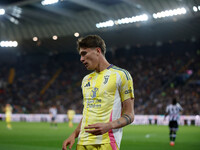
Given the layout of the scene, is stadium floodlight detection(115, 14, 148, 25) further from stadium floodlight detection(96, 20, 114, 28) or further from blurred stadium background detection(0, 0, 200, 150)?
stadium floodlight detection(96, 20, 114, 28)

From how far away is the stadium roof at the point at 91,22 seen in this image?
3416 centimetres

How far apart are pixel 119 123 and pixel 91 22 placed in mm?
37300

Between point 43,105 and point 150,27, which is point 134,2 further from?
point 43,105

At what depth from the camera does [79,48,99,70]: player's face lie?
3.96m

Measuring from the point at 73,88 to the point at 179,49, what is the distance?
1593cm

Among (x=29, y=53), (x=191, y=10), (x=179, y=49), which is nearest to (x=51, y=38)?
(x=29, y=53)

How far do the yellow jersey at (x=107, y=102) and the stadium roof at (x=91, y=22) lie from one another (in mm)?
26397

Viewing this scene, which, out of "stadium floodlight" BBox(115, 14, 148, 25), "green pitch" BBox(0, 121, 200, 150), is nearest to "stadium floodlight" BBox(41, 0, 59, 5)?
"stadium floodlight" BBox(115, 14, 148, 25)

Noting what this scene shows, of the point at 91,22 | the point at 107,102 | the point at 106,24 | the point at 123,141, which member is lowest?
the point at 123,141

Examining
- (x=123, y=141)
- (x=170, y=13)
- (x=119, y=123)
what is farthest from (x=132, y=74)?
(x=119, y=123)

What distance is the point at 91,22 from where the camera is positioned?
40.4 meters

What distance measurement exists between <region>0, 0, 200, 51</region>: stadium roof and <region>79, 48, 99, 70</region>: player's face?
2637 centimetres

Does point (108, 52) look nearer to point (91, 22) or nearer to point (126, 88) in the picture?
point (91, 22)

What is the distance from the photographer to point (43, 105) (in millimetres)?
49250
